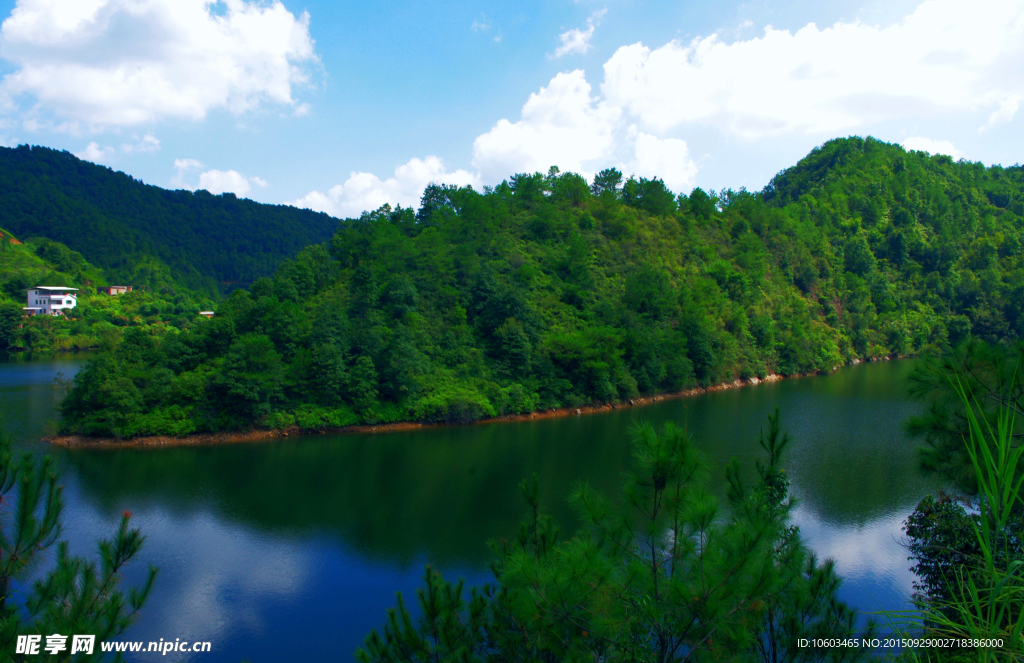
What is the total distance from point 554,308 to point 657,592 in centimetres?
2223

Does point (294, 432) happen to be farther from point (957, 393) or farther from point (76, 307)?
point (76, 307)

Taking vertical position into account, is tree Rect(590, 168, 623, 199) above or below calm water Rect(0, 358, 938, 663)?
above

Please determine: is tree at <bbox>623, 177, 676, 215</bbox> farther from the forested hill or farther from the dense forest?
the forested hill

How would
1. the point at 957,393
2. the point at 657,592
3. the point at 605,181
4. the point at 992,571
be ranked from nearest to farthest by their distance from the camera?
1. the point at 992,571
2. the point at 657,592
3. the point at 957,393
4. the point at 605,181

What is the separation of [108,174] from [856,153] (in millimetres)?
84526

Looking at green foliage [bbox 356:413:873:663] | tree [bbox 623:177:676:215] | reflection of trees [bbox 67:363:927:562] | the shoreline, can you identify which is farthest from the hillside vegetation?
green foliage [bbox 356:413:873:663]

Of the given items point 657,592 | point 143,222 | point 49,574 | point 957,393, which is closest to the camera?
point 657,592

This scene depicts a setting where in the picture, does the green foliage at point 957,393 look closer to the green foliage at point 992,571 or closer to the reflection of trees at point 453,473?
the green foliage at point 992,571

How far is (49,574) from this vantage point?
4.71 m

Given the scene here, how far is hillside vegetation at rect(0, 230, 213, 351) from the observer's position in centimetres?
3775

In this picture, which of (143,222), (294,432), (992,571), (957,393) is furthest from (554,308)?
(143,222)

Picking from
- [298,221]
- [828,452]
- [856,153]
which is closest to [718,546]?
[828,452]

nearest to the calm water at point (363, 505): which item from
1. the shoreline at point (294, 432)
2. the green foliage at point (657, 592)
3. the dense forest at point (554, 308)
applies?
the shoreline at point (294, 432)

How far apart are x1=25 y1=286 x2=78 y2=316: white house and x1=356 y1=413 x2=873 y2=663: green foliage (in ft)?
151
